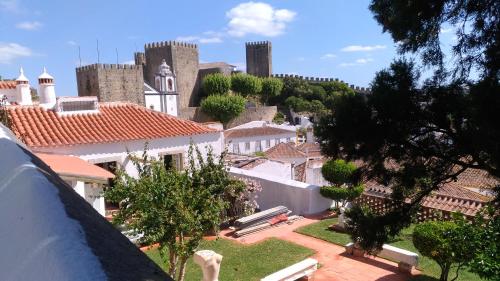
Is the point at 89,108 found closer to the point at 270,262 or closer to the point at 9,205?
the point at 270,262

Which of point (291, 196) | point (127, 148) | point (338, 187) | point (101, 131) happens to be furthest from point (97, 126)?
point (338, 187)

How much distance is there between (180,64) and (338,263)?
58.0m

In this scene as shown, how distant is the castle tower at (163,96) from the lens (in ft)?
157

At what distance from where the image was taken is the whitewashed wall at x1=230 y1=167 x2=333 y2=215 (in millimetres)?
14375

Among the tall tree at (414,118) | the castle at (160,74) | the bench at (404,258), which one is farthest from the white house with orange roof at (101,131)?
the castle at (160,74)

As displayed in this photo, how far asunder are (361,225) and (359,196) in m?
7.99

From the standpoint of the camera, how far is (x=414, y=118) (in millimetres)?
5902

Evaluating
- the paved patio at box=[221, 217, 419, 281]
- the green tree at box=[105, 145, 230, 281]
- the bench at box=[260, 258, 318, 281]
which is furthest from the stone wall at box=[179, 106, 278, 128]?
the green tree at box=[105, 145, 230, 281]

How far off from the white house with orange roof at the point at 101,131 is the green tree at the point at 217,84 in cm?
4641

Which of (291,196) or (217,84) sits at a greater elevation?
(217,84)

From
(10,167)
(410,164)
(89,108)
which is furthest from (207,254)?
(89,108)

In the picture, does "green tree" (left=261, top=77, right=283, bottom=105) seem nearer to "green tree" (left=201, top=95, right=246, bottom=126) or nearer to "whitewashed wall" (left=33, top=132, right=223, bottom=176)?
"green tree" (left=201, top=95, right=246, bottom=126)

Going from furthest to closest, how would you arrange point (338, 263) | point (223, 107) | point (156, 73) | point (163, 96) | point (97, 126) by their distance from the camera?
point (223, 107) < point (156, 73) < point (163, 96) < point (97, 126) < point (338, 263)

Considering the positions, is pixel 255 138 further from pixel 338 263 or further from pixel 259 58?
pixel 259 58
